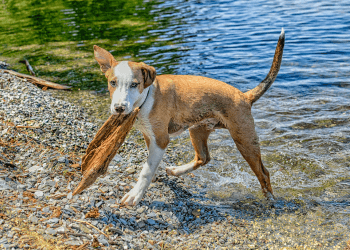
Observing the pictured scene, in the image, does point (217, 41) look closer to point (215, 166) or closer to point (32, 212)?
point (215, 166)

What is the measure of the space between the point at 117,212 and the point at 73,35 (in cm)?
1151

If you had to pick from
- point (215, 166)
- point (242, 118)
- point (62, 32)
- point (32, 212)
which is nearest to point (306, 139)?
point (215, 166)

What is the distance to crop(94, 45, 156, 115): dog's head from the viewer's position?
336 cm

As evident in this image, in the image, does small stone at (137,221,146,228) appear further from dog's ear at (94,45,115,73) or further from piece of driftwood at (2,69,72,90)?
piece of driftwood at (2,69,72,90)

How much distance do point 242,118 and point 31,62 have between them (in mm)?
8558

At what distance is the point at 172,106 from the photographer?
411 cm

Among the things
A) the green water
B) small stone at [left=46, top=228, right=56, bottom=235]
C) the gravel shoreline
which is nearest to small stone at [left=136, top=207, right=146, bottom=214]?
the gravel shoreline

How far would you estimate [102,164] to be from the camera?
379cm

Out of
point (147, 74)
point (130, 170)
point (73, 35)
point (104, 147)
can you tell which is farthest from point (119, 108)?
point (73, 35)

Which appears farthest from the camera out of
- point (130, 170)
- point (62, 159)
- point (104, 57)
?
point (130, 170)

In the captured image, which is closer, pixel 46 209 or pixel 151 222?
pixel 46 209

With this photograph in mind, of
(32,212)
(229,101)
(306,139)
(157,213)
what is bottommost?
(306,139)

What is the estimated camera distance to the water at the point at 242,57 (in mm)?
5395

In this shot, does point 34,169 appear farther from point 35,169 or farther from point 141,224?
point 141,224
